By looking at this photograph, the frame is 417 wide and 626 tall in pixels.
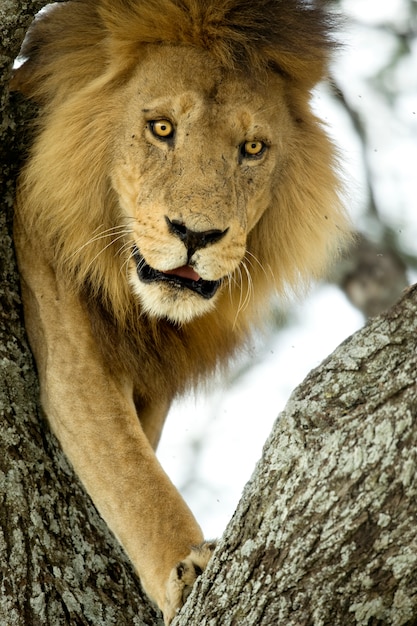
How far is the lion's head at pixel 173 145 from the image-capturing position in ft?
14.4

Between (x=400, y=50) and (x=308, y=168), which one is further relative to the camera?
(x=400, y=50)

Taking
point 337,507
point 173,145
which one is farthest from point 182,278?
point 337,507

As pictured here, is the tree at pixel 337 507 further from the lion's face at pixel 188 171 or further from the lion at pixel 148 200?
the lion's face at pixel 188 171

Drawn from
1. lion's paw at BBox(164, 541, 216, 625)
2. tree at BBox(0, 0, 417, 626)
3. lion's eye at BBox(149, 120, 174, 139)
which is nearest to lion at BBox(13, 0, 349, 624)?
lion's eye at BBox(149, 120, 174, 139)

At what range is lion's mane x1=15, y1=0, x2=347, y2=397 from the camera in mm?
4672

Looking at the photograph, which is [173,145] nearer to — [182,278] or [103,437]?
[182,278]

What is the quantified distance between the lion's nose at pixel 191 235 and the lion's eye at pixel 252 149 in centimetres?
58

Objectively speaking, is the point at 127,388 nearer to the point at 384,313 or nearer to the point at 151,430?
the point at 151,430

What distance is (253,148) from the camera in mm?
4688

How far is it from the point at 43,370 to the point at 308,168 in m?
1.74

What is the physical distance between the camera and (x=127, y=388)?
197 inches

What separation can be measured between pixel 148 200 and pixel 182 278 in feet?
1.27

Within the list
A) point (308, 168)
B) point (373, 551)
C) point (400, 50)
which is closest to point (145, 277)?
point (308, 168)

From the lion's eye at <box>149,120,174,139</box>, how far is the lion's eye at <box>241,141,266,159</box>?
352 millimetres
